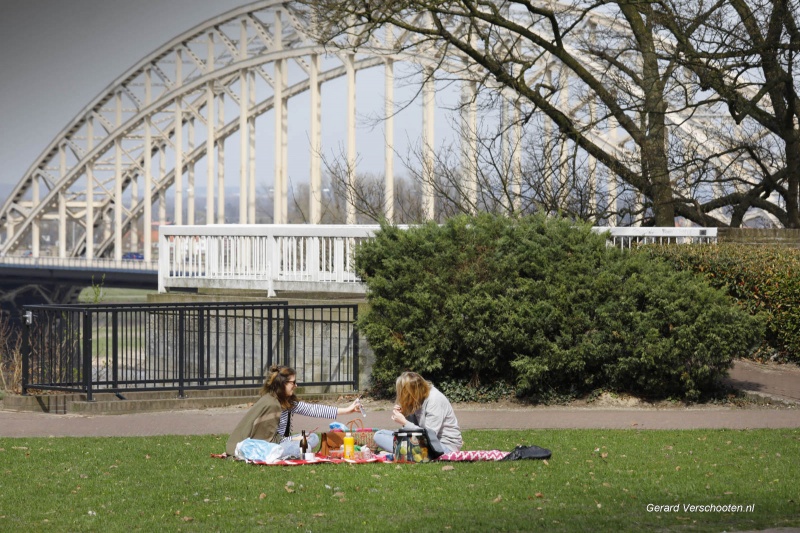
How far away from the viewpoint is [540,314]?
523 inches

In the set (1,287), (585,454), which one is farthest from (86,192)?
(585,454)

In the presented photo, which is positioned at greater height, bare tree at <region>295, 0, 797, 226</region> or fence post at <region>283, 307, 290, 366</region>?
bare tree at <region>295, 0, 797, 226</region>

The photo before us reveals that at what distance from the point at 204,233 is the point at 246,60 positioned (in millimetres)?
29584

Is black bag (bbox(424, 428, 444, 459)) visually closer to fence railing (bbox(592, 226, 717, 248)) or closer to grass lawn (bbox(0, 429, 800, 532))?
grass lawn (bbox(0, 429, 800, 532))

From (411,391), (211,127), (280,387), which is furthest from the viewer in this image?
(211,127)

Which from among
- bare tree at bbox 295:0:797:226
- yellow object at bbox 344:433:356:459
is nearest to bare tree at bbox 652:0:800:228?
bare tree at bbox 295:0:797:226

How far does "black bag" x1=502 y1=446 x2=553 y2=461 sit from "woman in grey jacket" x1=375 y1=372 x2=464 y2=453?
534 millimetres

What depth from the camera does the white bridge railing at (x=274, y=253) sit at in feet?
54.9

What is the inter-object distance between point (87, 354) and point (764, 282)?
922 centimetres

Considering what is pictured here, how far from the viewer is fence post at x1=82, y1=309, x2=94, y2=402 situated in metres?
13.9

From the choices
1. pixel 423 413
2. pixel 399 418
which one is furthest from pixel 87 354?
pixel 423 413

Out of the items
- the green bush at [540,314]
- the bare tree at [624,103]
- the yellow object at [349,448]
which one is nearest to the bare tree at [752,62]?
the bare tree at [624,103]

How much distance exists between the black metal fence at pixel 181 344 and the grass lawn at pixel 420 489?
394 centimetres

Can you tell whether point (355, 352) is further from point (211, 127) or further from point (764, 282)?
point (211, 127)
